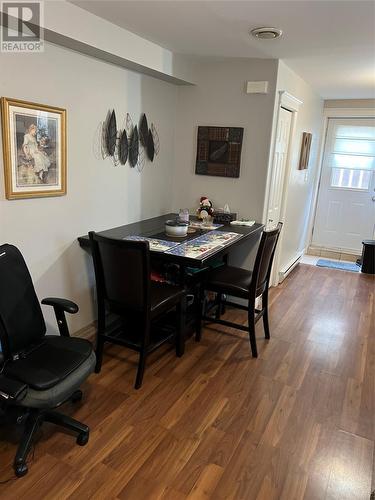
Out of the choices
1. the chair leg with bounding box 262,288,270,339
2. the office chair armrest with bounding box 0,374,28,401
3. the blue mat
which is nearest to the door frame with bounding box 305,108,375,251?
the blue mat

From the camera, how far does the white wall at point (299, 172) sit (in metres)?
3.71

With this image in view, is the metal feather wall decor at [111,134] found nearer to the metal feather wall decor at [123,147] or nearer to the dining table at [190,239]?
the metal feather wall decor at [123,147]

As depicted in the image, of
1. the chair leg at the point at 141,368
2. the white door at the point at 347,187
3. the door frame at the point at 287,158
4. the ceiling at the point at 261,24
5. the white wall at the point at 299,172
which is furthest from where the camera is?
the white door at the point at 347,187

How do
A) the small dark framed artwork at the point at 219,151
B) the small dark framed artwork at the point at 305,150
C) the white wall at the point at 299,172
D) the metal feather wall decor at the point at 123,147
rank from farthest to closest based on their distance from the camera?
1. the small dark framed artwork at the point at 305,150
2. the white wall at the point at 299,172
3. the small dark framed artwork at the point at 219,151
4. the metal feather wall decor at the point at 123,147

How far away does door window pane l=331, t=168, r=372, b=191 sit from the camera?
5578 millimetres

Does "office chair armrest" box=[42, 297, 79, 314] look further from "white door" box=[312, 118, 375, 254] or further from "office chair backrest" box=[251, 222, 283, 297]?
"white door" box=[312, 118, 375, 254]

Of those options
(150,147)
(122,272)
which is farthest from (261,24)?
(122,272)

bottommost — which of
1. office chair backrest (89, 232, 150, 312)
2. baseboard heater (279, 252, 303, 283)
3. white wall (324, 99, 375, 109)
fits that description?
baseboard heater (279, 252, 303, 283)

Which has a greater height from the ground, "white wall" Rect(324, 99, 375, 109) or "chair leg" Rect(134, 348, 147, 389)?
"white wall" Rect(324, 99, 375, 109)

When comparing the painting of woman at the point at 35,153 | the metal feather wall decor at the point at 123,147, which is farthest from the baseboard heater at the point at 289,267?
the painting of woman at the point at 35,153

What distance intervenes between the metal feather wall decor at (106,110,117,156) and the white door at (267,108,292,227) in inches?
58.3

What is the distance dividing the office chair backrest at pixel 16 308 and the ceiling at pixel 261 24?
1.50m

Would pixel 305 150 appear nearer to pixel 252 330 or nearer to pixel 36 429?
pixel 252 330

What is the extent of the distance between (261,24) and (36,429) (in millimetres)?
2607
